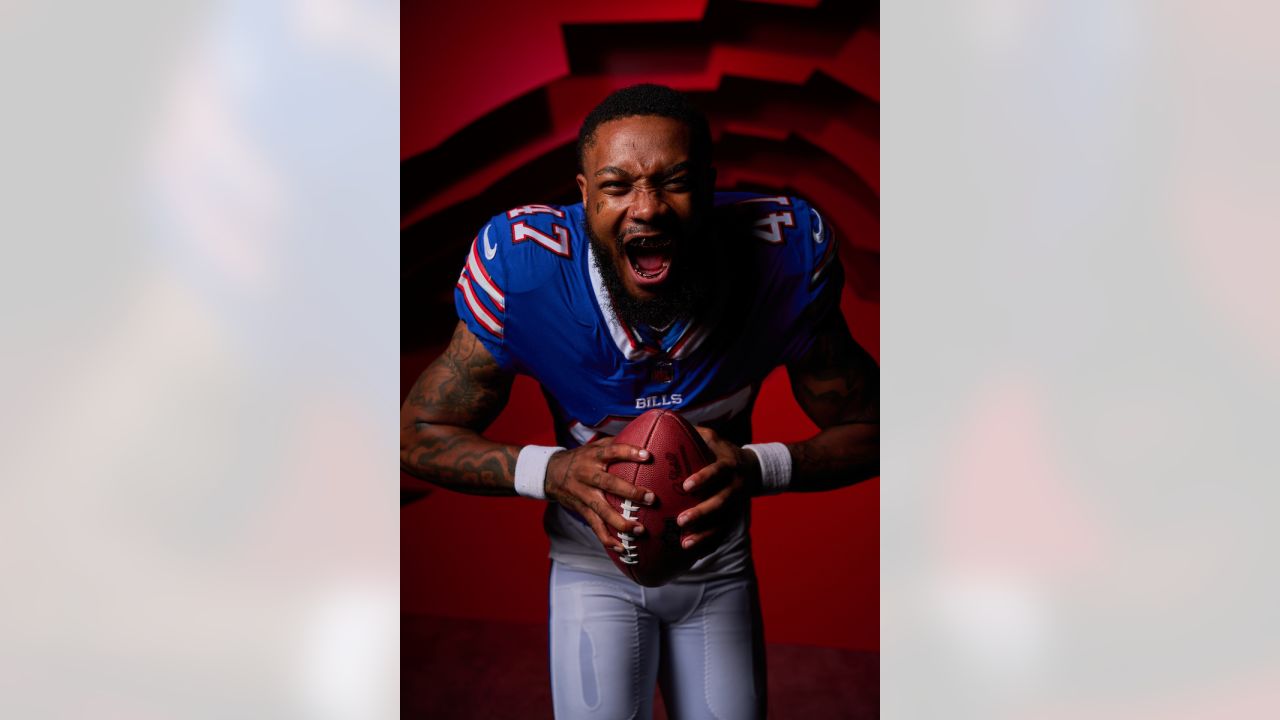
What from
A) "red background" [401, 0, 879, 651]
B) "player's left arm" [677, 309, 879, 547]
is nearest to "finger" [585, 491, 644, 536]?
"player's left arm" [677, 309, 879, 547]

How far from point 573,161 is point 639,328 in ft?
2.14

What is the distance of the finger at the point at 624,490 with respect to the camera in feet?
6.64

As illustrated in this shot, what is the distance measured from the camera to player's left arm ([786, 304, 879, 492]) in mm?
2344

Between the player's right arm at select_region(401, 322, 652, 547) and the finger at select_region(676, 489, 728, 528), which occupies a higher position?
the player's right arm at select_region(401, 322, 652, 547)

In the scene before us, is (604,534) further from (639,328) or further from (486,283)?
(486,283)

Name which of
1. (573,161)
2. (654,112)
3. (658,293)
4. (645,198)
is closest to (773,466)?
(658,293)

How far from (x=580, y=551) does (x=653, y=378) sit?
35 centimetres

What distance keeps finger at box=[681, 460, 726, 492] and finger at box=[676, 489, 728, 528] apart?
0.11 feet

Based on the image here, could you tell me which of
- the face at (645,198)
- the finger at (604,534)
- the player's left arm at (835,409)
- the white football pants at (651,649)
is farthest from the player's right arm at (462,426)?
the player's left arm at (835,409)

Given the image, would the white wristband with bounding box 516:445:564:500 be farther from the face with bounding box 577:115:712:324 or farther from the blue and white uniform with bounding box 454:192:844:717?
the face with bounding box 577:115:712:324

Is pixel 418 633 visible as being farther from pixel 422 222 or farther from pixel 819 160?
pixel 819 160

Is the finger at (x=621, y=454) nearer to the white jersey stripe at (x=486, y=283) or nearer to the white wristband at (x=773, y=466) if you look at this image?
the white wristband at (x=773, y=466)

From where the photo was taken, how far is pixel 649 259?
2.13 meters
